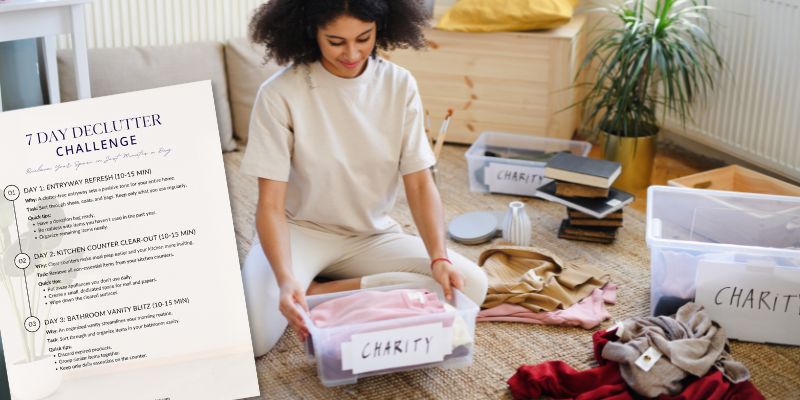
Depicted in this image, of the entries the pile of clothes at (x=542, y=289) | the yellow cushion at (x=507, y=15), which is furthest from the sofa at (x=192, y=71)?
the pile of clothes at (x=542, y=289)

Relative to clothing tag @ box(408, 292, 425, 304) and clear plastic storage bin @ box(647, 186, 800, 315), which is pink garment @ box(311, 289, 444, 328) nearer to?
clothing tag @ box(408, 292, 425, 304)

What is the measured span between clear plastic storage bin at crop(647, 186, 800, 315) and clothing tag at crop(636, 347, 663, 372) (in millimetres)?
305

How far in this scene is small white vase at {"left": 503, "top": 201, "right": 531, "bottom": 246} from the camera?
2.70m

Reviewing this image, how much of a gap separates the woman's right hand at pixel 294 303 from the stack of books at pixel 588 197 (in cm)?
112

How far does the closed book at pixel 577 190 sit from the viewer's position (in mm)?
2768

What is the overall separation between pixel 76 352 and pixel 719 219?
1919 mm

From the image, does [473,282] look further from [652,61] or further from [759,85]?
[759,85]

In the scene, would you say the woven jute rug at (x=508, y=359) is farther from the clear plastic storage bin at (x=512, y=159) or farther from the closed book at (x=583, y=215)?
the clear plastic storage bin at (x=512, y=159)

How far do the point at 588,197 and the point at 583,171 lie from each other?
8 cm

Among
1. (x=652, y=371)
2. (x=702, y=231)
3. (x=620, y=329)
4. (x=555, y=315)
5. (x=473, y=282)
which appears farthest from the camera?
(x=702, y=231)

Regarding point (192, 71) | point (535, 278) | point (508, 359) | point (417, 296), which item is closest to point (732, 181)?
point (535, 278)

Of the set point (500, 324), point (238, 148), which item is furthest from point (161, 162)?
point (238, 148)

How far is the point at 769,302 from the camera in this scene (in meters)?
2.19

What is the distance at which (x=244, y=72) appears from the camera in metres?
3.53
